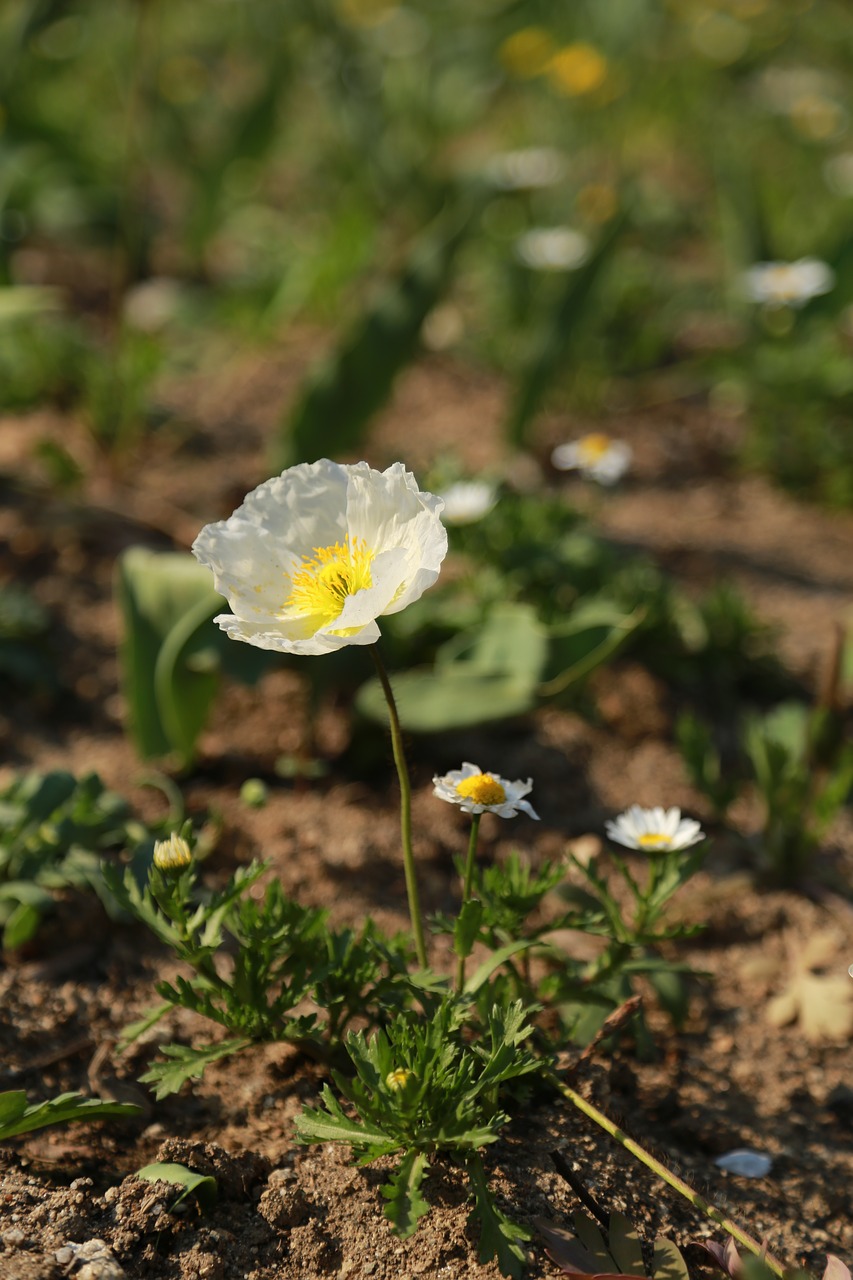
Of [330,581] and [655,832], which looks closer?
[330,581]

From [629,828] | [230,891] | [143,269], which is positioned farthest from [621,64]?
[230,891]

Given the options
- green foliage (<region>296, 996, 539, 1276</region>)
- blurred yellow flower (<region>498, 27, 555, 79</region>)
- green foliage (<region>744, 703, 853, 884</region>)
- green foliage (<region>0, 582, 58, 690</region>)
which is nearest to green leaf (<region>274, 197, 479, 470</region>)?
green foliage (<region>0, 582, 58, 690</region>)

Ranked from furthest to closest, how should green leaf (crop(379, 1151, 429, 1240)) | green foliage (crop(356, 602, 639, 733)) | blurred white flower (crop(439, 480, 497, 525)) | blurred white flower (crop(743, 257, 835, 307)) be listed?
blurred white flower (crop(743, 257, 835, 307)), blurred white flower (crop(439, 480, 497, 525)), green foliage (crop(356, 602, 639, 733)), green leaf (crop(379, 1151, 429, 1240))

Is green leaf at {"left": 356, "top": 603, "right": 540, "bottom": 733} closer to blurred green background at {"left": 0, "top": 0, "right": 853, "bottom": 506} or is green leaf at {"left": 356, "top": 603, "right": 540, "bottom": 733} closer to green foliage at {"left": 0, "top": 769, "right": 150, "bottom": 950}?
green foliage at {"left": 0, "top": 769, "right": 150, "bottom": 950}

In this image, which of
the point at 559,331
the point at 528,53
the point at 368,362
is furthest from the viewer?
the point at 528,53

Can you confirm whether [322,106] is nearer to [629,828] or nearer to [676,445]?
[676,445]

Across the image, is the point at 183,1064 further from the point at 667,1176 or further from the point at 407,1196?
the point at 667,1176

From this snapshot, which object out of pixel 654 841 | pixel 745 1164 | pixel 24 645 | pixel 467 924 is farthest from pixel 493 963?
pixel 24 645
